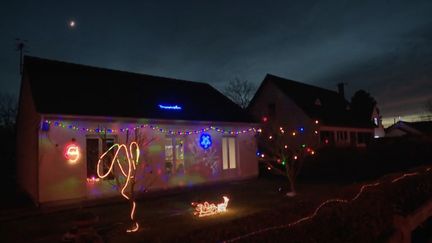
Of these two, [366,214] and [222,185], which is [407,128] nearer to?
[222,185]

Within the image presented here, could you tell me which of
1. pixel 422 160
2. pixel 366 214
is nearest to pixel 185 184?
pixel 366 214

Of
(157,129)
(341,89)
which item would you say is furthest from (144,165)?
(341,89)

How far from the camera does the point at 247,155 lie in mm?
17188

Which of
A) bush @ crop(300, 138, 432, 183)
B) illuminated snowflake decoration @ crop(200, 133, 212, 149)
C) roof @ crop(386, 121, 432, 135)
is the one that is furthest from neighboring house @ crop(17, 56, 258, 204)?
roof @ crop(386, 121, 432, 135)

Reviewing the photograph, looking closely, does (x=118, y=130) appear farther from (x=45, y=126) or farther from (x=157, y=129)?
(x=45, y=126)

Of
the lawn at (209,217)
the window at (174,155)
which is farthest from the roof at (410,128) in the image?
the window at (174,155)

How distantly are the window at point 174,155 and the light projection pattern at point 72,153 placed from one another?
11.9ft

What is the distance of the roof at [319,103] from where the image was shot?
25.9 meters

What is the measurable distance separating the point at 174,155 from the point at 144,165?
156 cm

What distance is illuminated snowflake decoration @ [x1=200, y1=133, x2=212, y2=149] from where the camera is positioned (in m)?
15.3

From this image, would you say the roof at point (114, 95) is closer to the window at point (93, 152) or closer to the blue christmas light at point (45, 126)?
the blue christmas light at point (45, 126)

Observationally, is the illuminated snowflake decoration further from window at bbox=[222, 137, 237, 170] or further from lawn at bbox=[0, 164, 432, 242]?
lawn at bbox=[0, 164, 432, 242]

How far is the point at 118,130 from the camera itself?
12602 mm

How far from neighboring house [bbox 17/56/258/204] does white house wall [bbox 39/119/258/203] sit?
0.03 m
